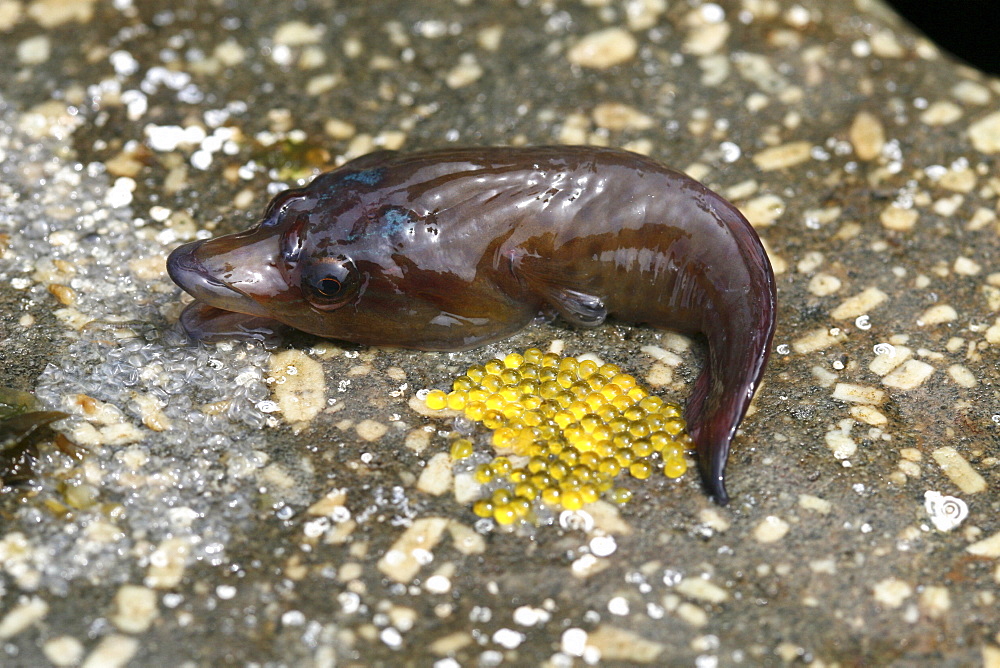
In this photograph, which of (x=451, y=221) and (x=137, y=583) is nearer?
(x=137, y=583)

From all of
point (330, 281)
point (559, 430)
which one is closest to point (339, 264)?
point (330, 281)

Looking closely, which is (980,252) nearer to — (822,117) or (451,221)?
(822,117)

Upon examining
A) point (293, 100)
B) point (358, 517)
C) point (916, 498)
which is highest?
point (293, 100)

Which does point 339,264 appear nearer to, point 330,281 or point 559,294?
point 330,281

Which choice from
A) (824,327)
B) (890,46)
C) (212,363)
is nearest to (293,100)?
(212,363)

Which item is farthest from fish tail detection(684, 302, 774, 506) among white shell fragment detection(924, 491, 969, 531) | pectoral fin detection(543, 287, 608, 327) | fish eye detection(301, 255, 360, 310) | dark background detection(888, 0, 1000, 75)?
dark background detection(888, 0, 1000, 75)
